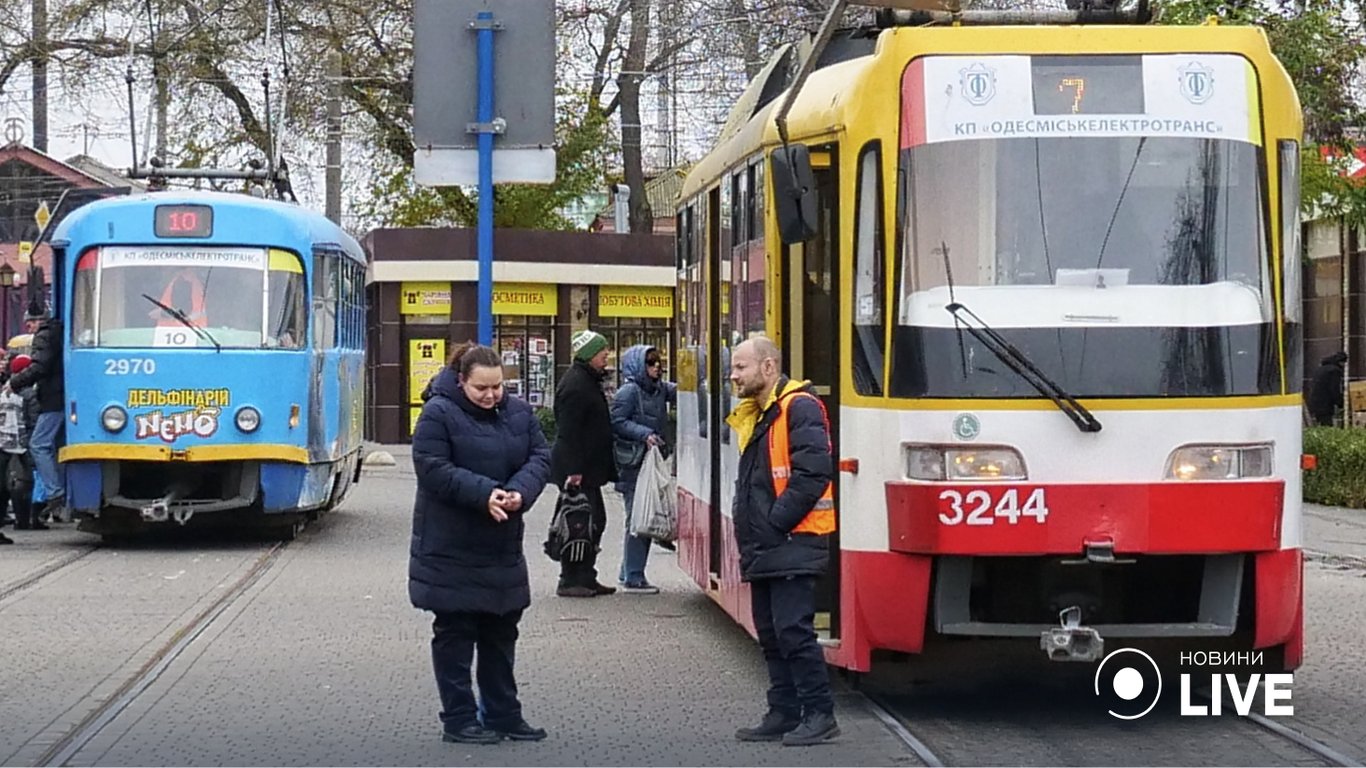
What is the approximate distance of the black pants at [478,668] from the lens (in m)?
8.83

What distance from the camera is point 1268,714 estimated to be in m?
9.44

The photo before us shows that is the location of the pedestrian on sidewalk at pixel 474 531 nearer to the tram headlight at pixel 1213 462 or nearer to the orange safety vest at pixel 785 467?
the orange safety vest at pixel 785 467

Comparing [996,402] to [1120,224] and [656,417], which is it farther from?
[656,417]

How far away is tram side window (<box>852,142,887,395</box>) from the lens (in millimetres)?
9148

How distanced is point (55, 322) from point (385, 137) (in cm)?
2286

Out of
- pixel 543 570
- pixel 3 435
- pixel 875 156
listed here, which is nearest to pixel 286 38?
pixel 3 435

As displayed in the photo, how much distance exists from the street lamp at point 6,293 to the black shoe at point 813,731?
2961cm

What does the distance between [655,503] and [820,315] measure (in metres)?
4.16

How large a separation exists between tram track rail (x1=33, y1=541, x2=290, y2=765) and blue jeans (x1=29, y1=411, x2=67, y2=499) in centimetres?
294

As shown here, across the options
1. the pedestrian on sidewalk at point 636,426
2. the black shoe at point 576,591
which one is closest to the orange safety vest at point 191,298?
the pedestrian on sidewalk at point 636,426

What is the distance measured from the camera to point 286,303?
18828 millimetres

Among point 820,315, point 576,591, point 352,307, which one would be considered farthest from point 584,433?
point 352,307

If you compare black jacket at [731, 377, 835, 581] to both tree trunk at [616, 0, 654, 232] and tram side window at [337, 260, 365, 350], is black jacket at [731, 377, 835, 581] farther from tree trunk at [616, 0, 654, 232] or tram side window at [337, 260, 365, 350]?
tree trunk at [616, 0, 654, 232]

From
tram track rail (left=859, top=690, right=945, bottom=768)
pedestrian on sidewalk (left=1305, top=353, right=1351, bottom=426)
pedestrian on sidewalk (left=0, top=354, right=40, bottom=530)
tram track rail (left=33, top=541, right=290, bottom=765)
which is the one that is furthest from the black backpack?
pedestrian on sidewalk (left=1305, top=353, right=1351, bottom=426)
